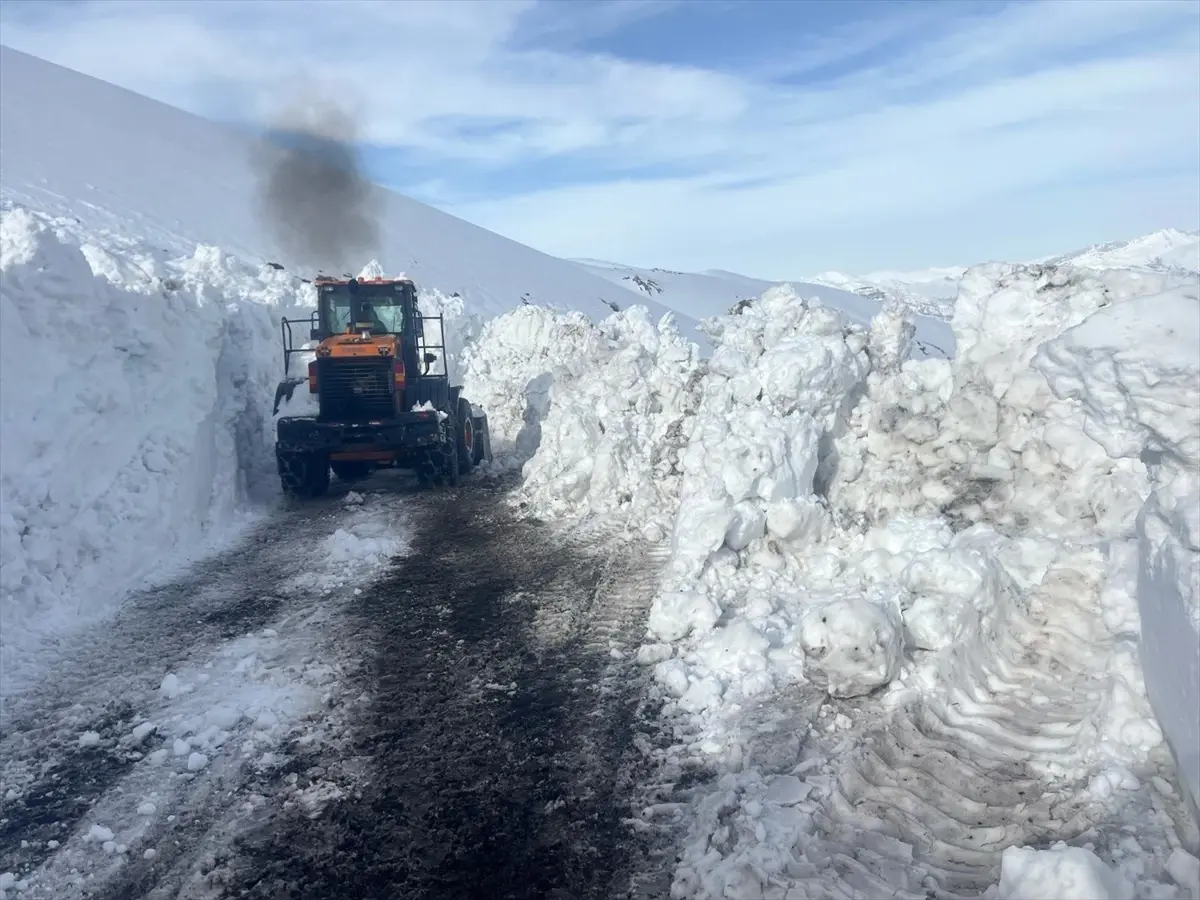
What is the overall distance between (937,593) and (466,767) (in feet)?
11.1

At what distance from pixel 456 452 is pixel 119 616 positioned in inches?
211

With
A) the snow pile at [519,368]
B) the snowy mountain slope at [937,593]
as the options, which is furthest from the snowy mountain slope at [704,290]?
the snowy mountain slope at [937,593]

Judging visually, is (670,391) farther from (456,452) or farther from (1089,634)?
(1089,634)

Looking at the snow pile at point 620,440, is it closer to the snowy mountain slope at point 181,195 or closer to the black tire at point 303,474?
the black tire at point 303,474

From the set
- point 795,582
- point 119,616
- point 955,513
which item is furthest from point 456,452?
point 955,513

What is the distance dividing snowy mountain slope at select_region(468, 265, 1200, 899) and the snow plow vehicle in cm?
224

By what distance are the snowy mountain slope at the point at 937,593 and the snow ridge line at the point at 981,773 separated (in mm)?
16

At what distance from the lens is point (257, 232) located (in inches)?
1168

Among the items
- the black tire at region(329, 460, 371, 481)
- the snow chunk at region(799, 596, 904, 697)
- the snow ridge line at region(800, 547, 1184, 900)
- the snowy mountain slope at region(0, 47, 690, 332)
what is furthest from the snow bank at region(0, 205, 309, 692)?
the snowy mountain slope at region(0, 47, 690, 332)

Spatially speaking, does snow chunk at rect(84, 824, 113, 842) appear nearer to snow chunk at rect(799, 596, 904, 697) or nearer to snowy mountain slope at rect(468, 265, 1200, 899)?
snowy mountain slope at rect(468, 265, 1200, 899)

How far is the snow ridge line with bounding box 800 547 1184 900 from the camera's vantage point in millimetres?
4164

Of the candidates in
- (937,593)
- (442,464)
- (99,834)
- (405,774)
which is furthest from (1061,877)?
(442,464)

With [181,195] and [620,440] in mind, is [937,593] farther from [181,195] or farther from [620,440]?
[181,195]

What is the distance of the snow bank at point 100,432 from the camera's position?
26.2ft
